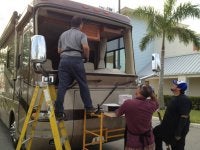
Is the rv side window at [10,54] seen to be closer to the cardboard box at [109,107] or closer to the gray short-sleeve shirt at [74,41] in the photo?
the gray short-sleeve shirt at [74,41]

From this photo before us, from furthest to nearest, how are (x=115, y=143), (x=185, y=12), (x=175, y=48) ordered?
1. (x=175, y=48)
2. (x=185, y=12)
3. (x=115, y=143)

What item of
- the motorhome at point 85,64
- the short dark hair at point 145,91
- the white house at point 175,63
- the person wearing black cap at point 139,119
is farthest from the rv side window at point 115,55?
the white house at point 175,63

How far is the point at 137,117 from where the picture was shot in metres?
5.20

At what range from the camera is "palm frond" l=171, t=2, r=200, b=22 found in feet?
68.2

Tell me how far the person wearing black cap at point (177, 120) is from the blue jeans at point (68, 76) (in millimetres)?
1532

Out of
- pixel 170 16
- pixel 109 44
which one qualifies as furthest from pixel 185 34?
pixel 109 44

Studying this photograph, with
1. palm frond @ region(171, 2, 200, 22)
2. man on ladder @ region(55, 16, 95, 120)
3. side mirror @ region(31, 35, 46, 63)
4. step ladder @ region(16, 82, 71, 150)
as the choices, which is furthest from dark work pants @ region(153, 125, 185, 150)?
palm frond @ region(171, 2, 200, 22)

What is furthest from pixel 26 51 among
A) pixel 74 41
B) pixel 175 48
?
pixel 175 48

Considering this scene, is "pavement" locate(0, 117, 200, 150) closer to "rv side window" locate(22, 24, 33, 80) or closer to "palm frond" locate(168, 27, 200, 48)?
"rv side window" locate(22, 24, 33, 80)

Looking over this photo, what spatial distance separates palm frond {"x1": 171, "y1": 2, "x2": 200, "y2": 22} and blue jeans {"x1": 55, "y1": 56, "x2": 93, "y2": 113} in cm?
1658

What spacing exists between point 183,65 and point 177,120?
2216 cm

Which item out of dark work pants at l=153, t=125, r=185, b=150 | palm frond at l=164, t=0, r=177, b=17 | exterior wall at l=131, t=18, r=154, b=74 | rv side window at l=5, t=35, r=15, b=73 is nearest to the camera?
dark work pants at l=153, t=125, r=185, b=150

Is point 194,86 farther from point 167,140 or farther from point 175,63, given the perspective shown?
point 167,140

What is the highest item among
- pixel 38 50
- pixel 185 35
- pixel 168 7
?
pixel 168 7
